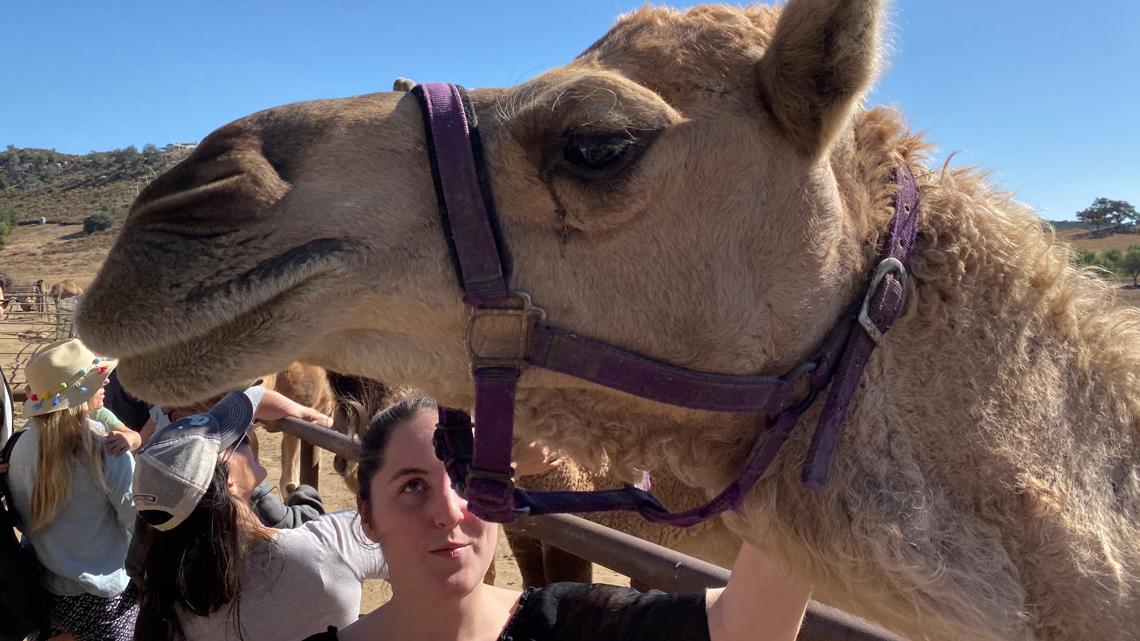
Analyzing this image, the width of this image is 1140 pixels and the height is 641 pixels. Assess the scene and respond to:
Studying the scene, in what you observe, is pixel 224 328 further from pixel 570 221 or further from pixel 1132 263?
pixel 1132 263

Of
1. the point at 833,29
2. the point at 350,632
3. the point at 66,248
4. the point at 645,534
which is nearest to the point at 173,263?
the point at 350,632

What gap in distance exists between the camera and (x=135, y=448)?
442cm

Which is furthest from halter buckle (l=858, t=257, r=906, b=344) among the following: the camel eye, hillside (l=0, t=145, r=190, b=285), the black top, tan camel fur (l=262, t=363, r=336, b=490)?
hillside (l=0, t=145, r=190, b=285)

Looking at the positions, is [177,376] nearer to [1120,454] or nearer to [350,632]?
[350,632]

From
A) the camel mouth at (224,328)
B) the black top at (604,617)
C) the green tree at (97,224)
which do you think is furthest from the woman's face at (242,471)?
the green tree at (97,224)

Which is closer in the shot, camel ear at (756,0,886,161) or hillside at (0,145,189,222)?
camel ear at (756,0,886,161)

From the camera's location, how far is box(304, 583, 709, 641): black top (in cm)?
206

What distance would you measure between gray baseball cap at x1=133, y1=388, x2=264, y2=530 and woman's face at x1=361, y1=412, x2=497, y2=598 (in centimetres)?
68

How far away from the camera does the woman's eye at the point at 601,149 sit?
1.67m

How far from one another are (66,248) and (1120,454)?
5315 cm

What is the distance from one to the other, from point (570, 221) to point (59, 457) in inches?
137

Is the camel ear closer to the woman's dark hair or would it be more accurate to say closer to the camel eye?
the camel eye

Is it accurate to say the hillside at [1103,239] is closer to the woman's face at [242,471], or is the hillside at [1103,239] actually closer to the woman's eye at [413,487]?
the woman's face at [242,471]

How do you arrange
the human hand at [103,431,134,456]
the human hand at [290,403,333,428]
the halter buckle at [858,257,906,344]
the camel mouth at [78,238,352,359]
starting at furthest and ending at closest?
the human hand at [290,403,333,428], the human hand at [103,431,134,456], the halter buckle at [858,257,906,344], the camel mouth at [78,238,352,359]
